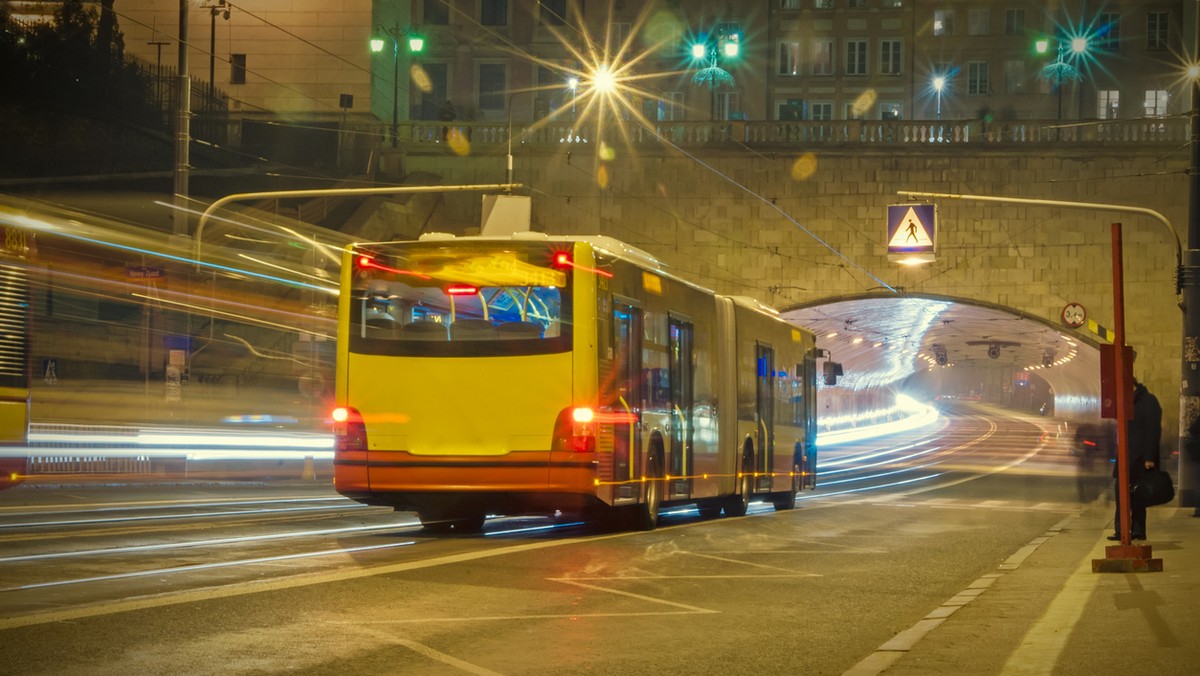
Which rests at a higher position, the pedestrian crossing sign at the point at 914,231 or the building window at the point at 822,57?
the building window at the point at 822,57

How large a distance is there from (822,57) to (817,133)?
42196 millimetres

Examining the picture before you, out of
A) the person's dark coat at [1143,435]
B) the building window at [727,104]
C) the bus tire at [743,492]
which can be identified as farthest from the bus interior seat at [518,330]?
the building window at [727,104]

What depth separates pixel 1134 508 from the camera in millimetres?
16797

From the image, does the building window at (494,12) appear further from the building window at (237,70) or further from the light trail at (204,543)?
the light trail at (204,543)

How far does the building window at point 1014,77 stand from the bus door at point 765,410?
2818 inches

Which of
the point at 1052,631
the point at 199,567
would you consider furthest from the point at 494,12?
the point at 1052,631

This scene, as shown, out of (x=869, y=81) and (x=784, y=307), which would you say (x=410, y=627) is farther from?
(x=869, y=81)

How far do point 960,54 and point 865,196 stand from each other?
150ft

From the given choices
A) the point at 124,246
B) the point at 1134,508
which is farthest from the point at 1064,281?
the point at 1134,508

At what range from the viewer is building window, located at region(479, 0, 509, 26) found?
8869 centimetres

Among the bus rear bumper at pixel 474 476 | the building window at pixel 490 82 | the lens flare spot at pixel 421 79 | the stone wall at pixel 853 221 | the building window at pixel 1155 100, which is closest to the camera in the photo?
the bus rear bumper at pixel 474 476

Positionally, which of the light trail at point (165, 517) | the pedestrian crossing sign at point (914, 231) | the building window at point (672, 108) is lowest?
the light trail at point (165, 517)

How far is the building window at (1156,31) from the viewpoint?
93000mm

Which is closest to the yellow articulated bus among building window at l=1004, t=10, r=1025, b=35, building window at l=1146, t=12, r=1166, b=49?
building window at l=1004, t=10, r=1025, b=35
